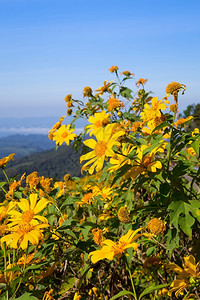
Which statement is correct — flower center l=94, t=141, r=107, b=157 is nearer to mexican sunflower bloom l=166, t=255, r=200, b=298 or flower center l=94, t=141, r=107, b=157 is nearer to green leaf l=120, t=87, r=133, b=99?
mexican sunflower bloom l=166, t=255, r=200, b=298

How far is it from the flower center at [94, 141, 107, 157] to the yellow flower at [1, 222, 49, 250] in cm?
42

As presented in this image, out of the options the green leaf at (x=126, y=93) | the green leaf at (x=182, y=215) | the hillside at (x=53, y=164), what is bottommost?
the hillside at (x=53, y=164)

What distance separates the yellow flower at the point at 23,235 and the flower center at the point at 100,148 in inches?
16.7

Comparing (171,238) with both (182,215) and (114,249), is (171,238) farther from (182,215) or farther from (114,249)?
(114,249)

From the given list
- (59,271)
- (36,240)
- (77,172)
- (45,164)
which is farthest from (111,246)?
(45,164)

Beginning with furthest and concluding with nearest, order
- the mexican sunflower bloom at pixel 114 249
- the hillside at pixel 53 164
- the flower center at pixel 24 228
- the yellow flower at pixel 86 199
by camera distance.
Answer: the hillside at pixel 53 164
the yellow flower at pixel 86 199
the flower center at pixel 24 228
the mexican sunflower bloom at pixel 114 249

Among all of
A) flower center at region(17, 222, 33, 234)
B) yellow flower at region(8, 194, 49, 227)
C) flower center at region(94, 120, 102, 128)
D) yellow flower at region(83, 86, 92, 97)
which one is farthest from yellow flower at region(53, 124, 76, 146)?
flower center at region(17, 222, 33, 234)

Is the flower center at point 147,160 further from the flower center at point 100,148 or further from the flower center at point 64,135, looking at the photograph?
the flower center at point 64,135

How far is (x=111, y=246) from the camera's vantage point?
1192mm

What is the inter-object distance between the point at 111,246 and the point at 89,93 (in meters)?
1.74

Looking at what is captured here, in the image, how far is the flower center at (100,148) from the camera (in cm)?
133

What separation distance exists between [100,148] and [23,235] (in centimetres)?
56

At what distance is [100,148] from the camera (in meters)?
1.35

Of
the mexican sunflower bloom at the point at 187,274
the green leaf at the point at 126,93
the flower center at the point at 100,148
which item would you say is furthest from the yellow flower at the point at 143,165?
the green leaf at the point at 126,93
